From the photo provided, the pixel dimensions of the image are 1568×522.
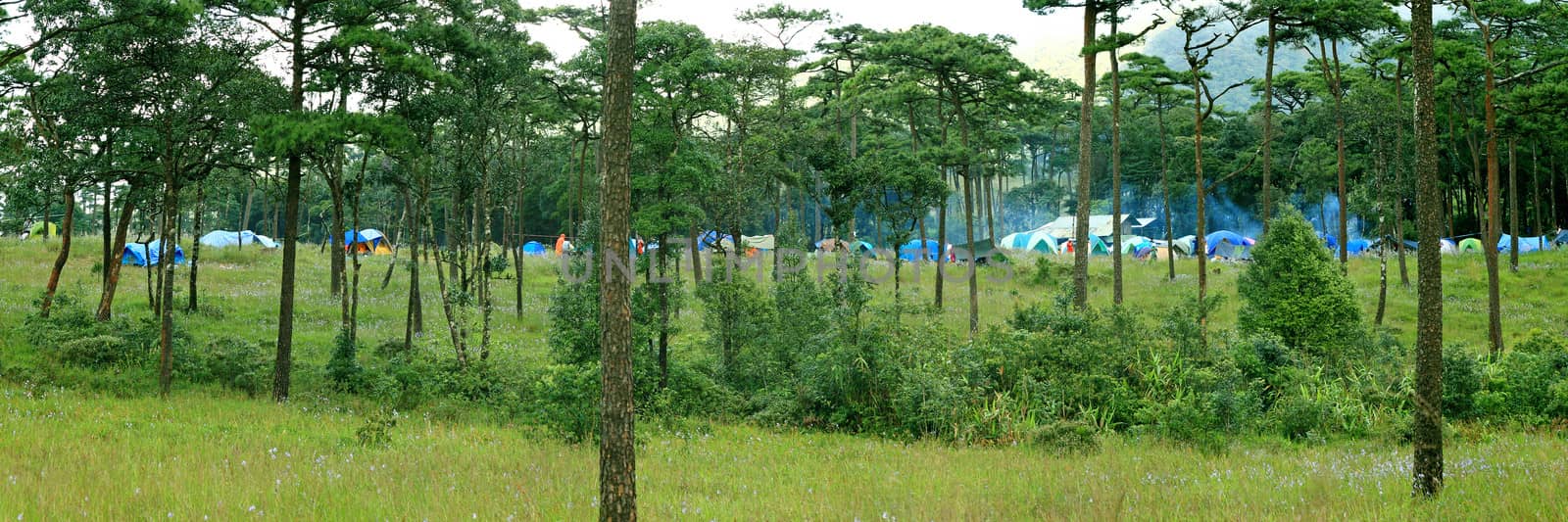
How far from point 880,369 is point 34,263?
34.2 meters

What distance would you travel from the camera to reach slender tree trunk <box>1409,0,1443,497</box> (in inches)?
299

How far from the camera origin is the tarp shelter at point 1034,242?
2511 inches

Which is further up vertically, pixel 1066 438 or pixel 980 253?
pixel 980 253

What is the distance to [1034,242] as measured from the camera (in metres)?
65.5

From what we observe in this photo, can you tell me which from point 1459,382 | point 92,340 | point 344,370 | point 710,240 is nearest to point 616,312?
point 344,370

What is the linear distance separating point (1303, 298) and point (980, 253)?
33.2m

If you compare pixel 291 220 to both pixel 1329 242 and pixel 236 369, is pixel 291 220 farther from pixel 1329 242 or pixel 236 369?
pixel 1329 242

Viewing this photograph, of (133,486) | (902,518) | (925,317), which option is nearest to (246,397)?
(133,486)

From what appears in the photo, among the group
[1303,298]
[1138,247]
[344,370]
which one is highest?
[1138,247]

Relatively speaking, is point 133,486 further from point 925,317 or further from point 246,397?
point 925,317

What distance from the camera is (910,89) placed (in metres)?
28.3

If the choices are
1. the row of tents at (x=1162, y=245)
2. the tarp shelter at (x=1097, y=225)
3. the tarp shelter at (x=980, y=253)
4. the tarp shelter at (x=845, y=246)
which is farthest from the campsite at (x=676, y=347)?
the tarp shelter at (x=1097, y=225)

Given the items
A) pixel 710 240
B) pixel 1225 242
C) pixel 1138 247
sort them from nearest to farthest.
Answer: pixel 710 240 < pixel 1138 247 < pixel 1225 242

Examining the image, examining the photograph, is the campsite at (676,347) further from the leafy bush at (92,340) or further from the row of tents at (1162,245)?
the row of tents at (1162,245)
